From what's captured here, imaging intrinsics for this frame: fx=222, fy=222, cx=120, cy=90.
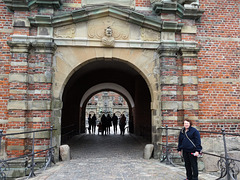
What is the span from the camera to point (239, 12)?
768cm

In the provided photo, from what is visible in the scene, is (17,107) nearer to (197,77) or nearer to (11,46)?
(11,46)

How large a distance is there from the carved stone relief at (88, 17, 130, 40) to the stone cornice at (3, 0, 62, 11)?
126cm

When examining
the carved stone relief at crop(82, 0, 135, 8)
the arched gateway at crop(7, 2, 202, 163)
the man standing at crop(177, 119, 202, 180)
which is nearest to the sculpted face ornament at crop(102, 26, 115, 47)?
the arched gateway at crop(7, 2, 202, 163)

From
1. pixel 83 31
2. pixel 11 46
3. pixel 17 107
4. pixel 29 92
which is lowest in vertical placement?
pixel 17 107

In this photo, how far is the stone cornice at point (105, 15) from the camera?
662 centimetres

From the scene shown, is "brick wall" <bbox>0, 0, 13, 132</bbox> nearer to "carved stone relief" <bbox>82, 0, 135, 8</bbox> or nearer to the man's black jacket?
"carved stone relief" <bbox>82, 0, 135, 8</bbox>

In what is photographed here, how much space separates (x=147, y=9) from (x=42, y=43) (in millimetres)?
3537

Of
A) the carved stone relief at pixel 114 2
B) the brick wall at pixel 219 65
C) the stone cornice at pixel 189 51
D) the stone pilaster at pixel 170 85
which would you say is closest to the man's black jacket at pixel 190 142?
the stone pilaster at pixel 170 85

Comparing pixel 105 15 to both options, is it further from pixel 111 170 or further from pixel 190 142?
pixel 190 142

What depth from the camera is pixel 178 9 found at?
7066mm

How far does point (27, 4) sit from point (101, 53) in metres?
2.62

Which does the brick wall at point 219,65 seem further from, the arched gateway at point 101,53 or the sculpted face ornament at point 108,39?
the sculpted face ornament at point 108,39

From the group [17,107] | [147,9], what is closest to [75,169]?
[17,107]

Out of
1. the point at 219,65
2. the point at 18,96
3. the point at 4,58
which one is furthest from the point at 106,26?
the point at 219,65
